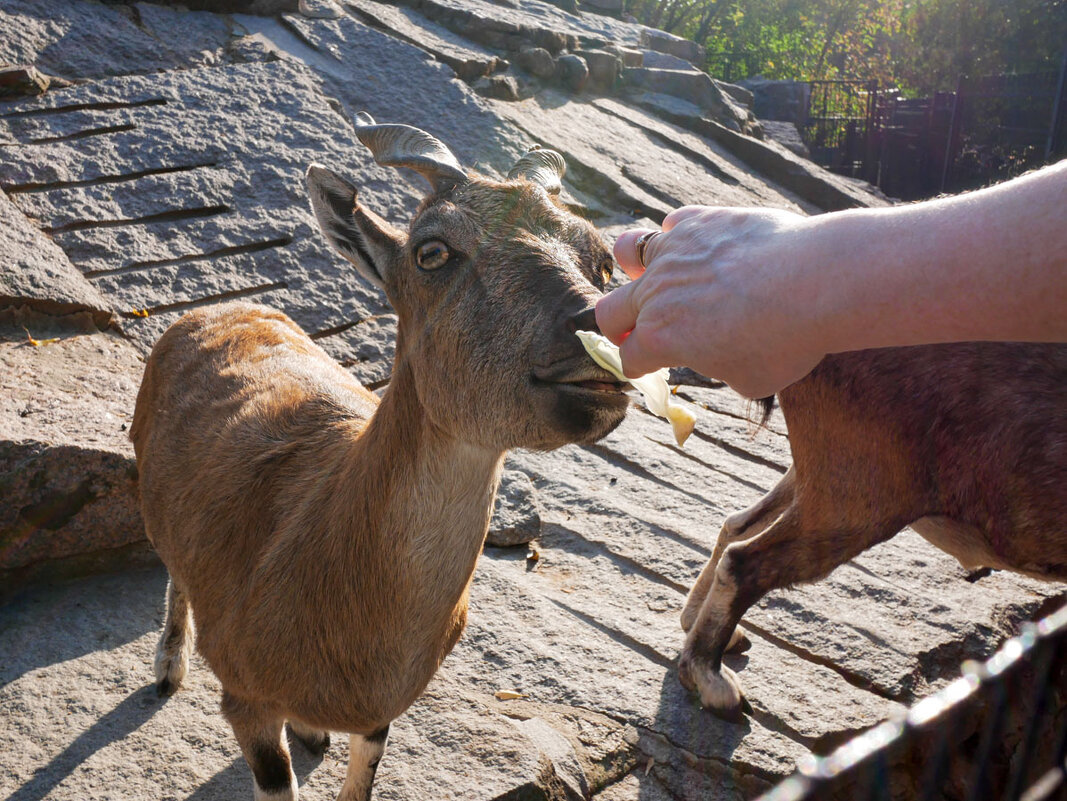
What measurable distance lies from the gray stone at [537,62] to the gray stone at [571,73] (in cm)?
12

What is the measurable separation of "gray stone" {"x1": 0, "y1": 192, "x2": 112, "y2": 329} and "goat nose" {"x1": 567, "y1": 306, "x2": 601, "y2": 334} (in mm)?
3745

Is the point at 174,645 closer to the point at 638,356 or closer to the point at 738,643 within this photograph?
the point at 738,643

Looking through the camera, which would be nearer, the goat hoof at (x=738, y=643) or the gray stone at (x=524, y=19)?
the goat hoof at (x=738, y=643)

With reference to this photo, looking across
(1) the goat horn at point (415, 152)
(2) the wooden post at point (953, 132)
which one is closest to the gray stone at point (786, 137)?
(2) the wooden post at point (953, 132)

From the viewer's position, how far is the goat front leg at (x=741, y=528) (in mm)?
4031

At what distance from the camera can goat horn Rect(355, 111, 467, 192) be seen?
2.81 meters

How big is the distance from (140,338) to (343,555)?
122 inches

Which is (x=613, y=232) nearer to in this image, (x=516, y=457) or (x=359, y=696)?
(x=516, y=457)

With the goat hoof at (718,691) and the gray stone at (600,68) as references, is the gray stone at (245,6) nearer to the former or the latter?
the gray stone at (600,68)

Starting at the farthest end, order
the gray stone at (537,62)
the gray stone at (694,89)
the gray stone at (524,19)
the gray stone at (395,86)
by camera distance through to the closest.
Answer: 1. the gray stone at (694,89)
2. the gray stone at (524,19)
3. the gray stone at (537,62)
4. the gray stone at (395,86)

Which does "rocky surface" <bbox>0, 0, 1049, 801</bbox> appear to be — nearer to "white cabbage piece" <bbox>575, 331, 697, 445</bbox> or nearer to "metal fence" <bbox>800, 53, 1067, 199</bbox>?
"white cabbage piece" <bbox>575, 331, 697, 445</bbox>

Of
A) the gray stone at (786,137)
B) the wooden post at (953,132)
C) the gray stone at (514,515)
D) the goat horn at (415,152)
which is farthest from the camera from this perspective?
the wooden post at (953,132)

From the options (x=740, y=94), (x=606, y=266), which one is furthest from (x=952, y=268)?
(x=740, y=94)

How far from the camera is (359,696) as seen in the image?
2621 mm
